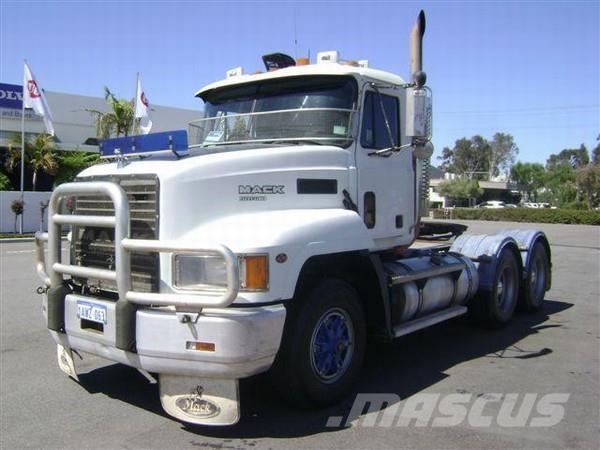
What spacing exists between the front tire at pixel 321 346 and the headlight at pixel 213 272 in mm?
609

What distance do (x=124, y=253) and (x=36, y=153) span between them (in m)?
26.4

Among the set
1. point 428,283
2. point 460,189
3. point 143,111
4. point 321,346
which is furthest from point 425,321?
point 460,189

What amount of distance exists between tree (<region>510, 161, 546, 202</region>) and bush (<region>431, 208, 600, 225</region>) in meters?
56.3

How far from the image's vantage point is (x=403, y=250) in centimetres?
671

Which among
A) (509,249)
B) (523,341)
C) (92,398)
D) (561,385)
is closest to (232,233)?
(92,398)

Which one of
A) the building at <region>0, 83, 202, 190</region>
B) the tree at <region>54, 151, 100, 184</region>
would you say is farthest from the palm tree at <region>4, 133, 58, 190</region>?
the building at <region>0, 83, 202, 190</region>

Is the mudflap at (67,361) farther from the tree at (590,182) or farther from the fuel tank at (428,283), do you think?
the tree at (590,182)

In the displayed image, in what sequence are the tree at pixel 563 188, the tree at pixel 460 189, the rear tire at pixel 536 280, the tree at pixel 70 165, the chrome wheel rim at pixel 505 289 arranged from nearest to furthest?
the chrome wheel rim at pixel 505 289 → the rear tire at pixel 536 280 → the tree at pixel 70 165 → the tree at pixel 563 188 → the tree at pixel 460 189

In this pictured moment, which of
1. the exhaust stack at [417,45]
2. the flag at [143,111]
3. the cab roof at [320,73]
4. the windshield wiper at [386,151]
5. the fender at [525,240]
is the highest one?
the flag at [143,111]

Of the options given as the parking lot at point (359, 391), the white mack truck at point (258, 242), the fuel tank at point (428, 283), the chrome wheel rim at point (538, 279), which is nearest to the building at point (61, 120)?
the chrome wheel rim at point (538, 279)

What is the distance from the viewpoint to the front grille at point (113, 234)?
4488mm

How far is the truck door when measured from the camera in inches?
231

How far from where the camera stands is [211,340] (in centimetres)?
409

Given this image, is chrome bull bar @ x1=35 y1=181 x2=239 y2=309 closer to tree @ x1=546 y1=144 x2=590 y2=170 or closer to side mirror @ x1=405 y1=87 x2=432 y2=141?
side mirror @ x1=405 y1=87 x2=432 y2=141
